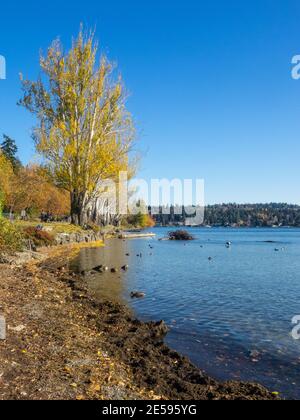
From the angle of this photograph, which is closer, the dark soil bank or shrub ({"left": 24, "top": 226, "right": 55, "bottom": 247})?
the dark soil bank

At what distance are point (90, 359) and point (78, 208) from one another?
3352 centimetres

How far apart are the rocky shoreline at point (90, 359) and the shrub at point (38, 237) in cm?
1593

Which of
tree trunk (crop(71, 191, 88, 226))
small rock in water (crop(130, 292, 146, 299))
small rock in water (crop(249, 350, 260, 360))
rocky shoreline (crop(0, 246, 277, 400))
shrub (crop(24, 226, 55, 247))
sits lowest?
small rock in water (crop(249, 350, 260, 360))

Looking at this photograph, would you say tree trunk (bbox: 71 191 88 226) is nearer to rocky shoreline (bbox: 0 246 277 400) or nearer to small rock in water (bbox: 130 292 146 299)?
small rock in water (bbox: 130 292 146 299)

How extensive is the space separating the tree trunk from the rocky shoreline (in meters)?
27.8

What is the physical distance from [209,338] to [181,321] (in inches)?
62.3

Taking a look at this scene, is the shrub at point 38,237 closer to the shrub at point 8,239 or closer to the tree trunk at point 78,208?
the shrub at point 8,239

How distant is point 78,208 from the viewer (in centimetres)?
3981

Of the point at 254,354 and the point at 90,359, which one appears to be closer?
the point at 90,359

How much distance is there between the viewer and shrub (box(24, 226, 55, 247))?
89.1 ft

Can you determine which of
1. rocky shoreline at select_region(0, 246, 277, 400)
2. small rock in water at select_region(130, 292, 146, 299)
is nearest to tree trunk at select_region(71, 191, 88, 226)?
small rock in water at select_region(130, 292, 146, 299)

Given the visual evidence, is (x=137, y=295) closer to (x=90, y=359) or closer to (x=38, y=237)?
(x=90, y=359)

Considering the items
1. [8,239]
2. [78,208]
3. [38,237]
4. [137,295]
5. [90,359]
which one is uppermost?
[78,208]

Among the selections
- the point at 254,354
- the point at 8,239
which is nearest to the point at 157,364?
the point at 254,354
